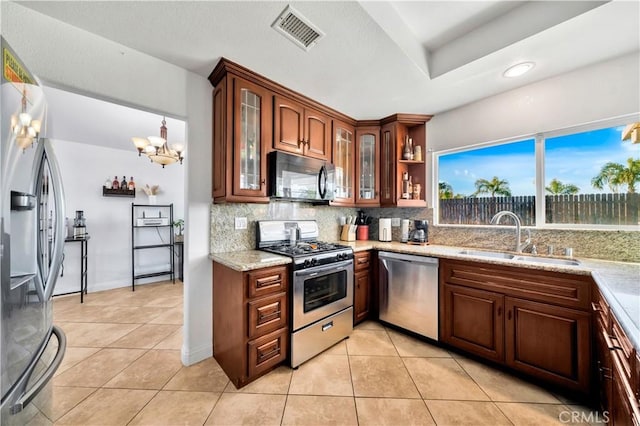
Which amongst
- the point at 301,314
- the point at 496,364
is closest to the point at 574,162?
the point at 496,364

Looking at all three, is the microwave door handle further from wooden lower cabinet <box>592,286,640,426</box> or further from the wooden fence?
wooden lower cabinet <box>592,286,640,426</box>

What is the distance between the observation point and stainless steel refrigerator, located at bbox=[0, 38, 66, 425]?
76 cm

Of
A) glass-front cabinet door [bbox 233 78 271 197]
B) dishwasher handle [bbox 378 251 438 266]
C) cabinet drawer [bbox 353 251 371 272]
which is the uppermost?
glass-front cabinet door [bbox 233 78 271 197]

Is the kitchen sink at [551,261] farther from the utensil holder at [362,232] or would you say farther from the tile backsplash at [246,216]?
the tile backsplash at [246,216]

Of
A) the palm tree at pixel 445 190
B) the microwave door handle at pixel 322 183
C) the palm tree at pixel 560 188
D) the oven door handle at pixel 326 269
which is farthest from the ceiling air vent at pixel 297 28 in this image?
the palm tree at pixel 560 188

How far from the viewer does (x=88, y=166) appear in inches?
154

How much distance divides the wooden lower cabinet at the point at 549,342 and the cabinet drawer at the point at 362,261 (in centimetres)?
123

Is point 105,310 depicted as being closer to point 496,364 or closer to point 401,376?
point 401,376

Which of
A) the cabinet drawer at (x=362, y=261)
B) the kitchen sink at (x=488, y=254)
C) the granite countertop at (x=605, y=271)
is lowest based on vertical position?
the cabinet drawer at (x=362, y=261)

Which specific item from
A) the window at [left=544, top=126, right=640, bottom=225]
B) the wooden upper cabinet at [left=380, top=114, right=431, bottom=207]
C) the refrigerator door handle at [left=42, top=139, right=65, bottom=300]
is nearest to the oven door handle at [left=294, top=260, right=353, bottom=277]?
the wooden upper cabinet at [left=380, top=114, right=431, bottom=207]

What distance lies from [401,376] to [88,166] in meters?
5.27

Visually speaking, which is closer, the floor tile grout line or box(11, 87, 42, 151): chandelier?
box(11, 87, 42, 151): chandelier

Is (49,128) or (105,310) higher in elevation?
(49,128)

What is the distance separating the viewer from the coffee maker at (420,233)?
9.04 feet
